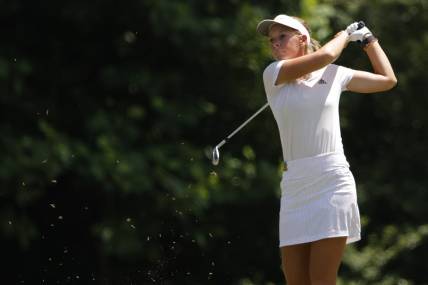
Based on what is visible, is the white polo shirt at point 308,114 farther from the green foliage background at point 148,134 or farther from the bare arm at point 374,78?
the green foliage background at point 148,134

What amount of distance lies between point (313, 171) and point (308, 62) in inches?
15.6

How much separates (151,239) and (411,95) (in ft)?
18.0

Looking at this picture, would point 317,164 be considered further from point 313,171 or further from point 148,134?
point 148,134

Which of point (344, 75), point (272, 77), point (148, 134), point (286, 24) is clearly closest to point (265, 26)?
point (286, 24)

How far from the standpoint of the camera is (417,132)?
16.2 m

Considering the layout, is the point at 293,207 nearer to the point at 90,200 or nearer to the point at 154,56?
the point at 90,200

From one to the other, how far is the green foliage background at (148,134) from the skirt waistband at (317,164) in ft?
15.2

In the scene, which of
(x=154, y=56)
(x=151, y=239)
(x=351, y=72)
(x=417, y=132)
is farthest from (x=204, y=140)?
(x=351, y=72)

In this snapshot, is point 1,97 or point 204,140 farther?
point 204,140

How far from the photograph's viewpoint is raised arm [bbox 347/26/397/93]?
Result: 17.5 ft

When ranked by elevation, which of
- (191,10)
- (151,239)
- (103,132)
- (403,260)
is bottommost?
(403,260)

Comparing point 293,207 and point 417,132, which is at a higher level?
point 293,207

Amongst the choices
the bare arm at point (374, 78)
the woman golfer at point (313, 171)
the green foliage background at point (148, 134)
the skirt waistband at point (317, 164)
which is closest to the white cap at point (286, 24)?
the woman golfer at point (313, 171)

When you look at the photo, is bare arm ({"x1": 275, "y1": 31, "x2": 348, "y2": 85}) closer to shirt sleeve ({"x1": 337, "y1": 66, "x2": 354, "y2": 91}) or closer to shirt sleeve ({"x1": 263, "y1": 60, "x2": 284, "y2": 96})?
shirt sleeve ({"x1": 263, "y1": 60, "x2": 284, "y2": 96})
